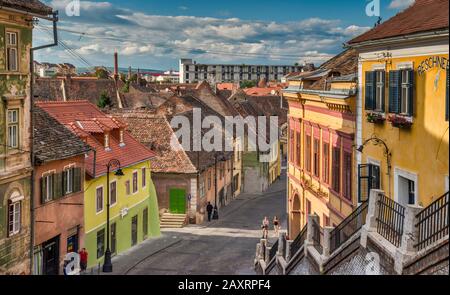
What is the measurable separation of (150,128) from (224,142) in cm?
820

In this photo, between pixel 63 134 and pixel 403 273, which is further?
pixel 63 134

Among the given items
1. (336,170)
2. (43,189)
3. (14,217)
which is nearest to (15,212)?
(14,217)

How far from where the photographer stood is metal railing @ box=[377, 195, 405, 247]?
13320mm

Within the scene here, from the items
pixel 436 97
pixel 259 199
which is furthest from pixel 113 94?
pixel 436 97

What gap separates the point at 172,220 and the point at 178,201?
1.37 metres

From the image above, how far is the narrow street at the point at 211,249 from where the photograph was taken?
99.6ft

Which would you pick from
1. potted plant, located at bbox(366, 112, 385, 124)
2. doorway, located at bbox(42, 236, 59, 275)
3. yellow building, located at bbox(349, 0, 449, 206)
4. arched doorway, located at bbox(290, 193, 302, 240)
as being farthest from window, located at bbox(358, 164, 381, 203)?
doorway, located at bbox(42, 236, 59, 275)

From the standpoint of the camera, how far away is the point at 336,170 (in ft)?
79.3

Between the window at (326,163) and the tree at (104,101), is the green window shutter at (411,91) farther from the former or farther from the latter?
the tree at (104,101)

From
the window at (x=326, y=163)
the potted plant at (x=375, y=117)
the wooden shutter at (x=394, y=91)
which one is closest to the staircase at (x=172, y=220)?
the window at (x=326, y=163)

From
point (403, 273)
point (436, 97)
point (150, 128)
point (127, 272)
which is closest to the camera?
point (403, 273)

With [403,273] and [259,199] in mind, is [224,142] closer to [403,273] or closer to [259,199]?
[259,199]

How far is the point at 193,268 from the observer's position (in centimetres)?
3045

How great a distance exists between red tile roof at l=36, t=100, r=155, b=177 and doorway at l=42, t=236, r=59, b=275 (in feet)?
13.1
